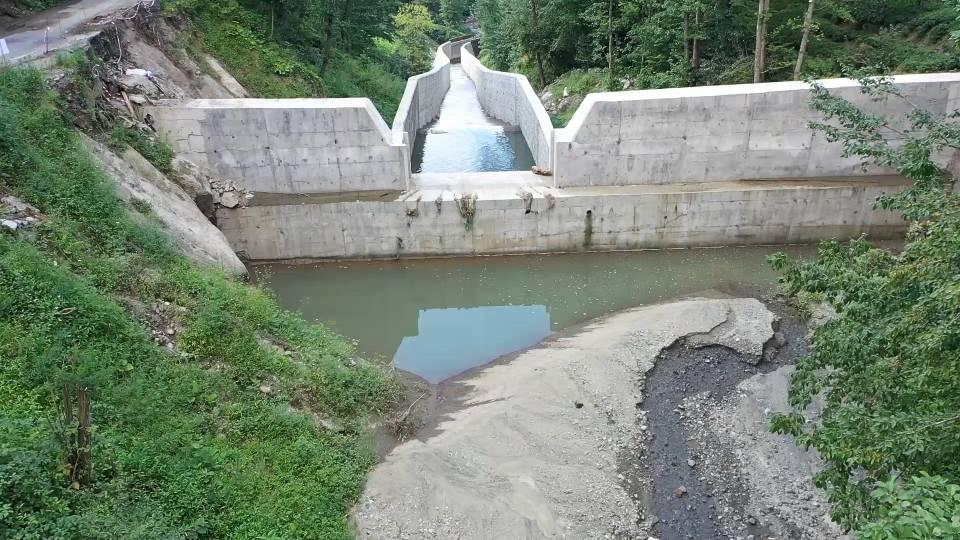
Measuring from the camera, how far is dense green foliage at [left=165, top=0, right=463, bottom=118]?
59.7 ft

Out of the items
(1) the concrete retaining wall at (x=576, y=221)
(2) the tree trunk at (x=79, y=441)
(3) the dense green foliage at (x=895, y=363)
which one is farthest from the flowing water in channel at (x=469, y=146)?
(2) the tree trunk at (x=79, y=441)

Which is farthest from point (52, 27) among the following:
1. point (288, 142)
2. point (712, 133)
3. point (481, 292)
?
point (712, 133)

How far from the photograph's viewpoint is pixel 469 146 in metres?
23.6

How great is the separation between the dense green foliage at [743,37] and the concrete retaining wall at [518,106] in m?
3.24

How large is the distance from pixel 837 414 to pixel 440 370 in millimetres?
6996

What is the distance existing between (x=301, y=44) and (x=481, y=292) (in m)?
12.6

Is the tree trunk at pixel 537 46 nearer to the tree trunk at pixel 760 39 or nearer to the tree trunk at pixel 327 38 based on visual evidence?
the tree trunk at pixel 327 38

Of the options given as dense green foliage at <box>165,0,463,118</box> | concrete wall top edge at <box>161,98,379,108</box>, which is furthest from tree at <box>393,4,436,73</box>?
concrete wall top edge at <box>161,98,379,108</box>

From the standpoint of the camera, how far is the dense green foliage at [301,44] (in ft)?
59.7

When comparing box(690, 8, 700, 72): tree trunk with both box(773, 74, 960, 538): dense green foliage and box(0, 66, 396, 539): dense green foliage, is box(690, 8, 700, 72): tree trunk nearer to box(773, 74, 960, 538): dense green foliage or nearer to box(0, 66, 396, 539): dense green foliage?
box(773, 74, 960, 538): dense green foliage

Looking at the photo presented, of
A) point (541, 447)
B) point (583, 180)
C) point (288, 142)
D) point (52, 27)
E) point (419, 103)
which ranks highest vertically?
point (52, 27)

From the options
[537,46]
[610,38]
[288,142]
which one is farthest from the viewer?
[537,46]

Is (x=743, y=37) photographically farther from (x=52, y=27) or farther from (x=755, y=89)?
(x=52, y=27)

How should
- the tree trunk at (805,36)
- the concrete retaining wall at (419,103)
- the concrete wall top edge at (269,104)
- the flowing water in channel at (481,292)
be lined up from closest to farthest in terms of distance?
the flowing water in channel at (481,292)
the concrete wall top edge at (269,104)
the tree trunk at (805,36)
the concrete retaining wall at (419,103)
